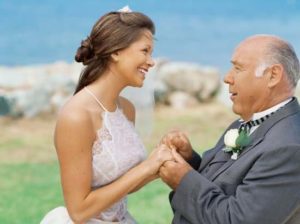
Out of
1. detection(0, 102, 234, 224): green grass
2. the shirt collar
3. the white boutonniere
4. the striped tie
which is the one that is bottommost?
detection(0, 102, 234, 224): green grass

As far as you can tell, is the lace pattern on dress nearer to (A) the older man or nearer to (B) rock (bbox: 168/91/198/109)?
(A) the older man

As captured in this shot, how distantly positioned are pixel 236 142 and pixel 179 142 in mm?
270

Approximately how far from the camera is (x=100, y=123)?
10.9ft

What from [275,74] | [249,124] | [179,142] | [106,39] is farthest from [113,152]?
[275,74]

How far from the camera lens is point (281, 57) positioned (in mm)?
3203

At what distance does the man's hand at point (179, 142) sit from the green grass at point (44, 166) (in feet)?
13.8

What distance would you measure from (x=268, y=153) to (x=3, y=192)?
660 centimetres

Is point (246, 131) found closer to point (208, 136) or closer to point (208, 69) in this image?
point (208, 136)

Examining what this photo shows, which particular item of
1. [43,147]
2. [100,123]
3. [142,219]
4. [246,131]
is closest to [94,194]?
[100,123]

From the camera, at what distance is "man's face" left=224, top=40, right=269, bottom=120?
128 inches

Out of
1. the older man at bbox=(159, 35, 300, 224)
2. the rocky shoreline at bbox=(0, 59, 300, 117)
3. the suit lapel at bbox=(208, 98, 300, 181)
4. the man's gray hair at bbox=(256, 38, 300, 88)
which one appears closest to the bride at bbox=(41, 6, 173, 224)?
the older man at bbox=(159, 35, 300, 224)

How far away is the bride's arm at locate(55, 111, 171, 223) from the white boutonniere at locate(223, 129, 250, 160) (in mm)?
293

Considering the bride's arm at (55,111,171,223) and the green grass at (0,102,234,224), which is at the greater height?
the bride's arm at (55,111,171,223)

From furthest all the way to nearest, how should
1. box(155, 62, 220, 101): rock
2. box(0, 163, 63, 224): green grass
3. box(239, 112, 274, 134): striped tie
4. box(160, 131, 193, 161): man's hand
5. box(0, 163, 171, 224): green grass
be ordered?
box(155, 62, 220, 101): rock
box(0, 163, 63, 224): green grass
box(0, 163, 171, 224): green grass
box(160, 131, 193, 161): man's hand
box(239, 112, 274, 134): striped tie
